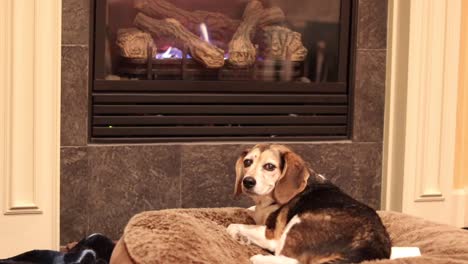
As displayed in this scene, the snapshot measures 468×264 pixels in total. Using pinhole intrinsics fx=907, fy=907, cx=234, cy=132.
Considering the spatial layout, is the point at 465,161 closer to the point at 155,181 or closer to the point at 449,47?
the point at 449,47

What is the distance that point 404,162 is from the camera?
3.63 metres

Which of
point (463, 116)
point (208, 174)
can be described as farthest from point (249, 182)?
point (463, 116)

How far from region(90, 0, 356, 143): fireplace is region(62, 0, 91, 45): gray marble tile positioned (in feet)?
0.17

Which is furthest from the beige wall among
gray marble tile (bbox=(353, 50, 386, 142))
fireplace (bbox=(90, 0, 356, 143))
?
fireplace (bbox=(90, 0, 356, 143))

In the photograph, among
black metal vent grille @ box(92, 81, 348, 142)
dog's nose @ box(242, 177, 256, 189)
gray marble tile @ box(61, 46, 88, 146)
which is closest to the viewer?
dog's nose @ box(242, 177, 256, 189)

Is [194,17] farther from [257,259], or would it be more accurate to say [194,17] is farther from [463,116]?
[257,259]

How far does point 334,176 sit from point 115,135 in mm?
890

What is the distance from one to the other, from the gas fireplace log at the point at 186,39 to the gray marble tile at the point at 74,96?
306mm

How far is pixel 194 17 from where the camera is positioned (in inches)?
139

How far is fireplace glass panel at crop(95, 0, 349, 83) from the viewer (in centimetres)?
344

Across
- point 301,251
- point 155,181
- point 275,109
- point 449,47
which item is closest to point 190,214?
point 301,251

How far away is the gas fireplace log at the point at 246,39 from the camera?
357 cm

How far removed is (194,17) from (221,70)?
23cm

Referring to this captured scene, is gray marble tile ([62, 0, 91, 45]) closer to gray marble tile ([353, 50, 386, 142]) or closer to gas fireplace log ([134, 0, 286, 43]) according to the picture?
gas fireplace log ([134, 0, 286, 43])
